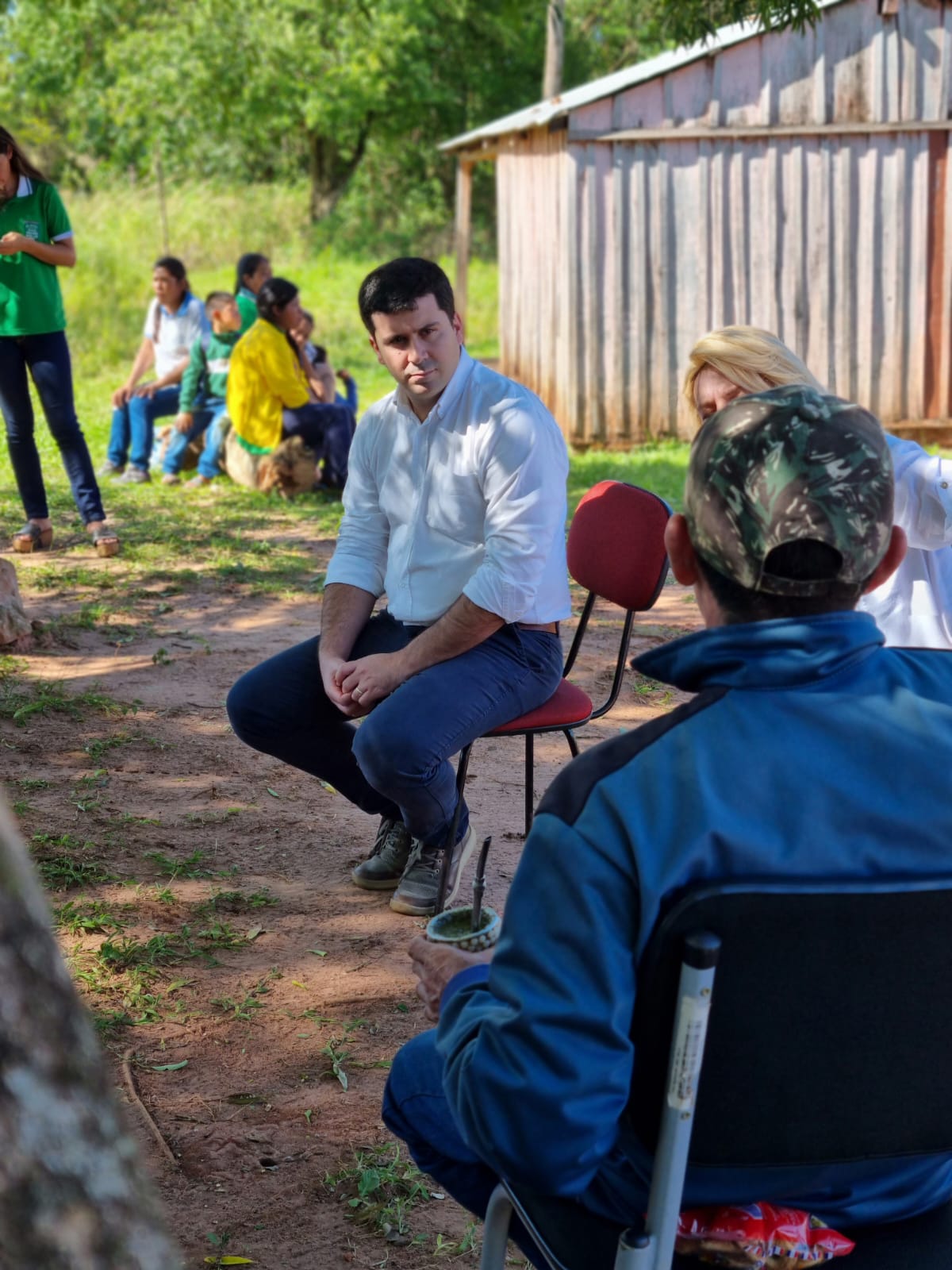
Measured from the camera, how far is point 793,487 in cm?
145

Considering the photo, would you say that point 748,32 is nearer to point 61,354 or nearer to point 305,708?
point 61,354

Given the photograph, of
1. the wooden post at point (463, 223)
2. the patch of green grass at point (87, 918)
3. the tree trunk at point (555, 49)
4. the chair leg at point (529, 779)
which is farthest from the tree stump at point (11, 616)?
the tree trunk at point (555, 49)

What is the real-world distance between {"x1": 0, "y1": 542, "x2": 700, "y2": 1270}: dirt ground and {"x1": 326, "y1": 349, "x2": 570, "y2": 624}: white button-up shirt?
92 centimetres

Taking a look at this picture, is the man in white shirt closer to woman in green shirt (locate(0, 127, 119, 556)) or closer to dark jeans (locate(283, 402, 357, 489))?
woman in green shirt (locate(0, 127, 119, 556))

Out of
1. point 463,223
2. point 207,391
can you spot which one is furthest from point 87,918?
point 463,223

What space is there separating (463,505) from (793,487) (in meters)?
2.40

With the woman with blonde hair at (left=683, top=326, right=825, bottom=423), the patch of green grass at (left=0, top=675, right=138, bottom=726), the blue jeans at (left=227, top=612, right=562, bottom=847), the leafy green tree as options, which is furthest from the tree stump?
the leafy green tree

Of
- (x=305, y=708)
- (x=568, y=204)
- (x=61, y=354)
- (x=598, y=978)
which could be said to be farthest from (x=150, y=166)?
(x=598, y=978)

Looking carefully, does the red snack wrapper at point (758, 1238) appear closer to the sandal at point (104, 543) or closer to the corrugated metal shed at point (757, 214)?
the sandal at point (104, 543)

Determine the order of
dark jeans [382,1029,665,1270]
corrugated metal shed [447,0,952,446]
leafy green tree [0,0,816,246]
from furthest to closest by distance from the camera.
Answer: leafy green tree [0,0,816,246]
corrugated metal shed [447,0,952,446]
dark jeans [382,1029,665,1270]

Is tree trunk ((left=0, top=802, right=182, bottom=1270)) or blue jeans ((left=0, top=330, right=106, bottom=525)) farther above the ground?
blue jeans ((left=0, top=330, right=106, bottom=525))

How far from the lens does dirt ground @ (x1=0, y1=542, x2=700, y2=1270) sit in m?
2.69

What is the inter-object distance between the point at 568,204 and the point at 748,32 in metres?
1.94

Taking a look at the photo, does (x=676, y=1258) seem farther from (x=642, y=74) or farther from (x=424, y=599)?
(x=642, y=74)
